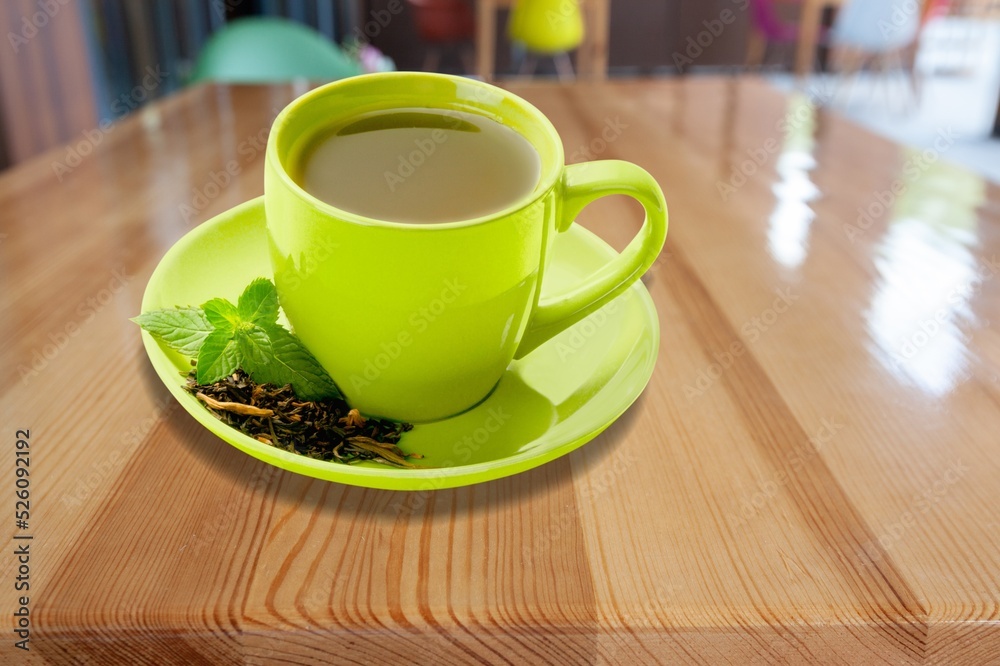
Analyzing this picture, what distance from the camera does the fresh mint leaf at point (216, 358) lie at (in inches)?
16.9

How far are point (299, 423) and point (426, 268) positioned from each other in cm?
12

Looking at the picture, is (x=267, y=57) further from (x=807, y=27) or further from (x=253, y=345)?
(x=807, y=27)

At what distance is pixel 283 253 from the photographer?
0.43 m

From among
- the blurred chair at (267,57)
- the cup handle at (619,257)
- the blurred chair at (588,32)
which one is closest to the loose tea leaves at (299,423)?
the cup handle at (619,257)

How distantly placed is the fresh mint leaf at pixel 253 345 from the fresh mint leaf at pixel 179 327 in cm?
3

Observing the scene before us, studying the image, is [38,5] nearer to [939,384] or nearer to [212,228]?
[212,228]

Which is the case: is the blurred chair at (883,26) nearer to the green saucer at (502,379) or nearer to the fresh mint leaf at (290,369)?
the green saucer at (502,379)

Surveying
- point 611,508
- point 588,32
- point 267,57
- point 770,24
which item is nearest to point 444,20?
point 588,32

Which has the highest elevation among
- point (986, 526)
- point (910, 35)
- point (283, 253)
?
point (283, 253)

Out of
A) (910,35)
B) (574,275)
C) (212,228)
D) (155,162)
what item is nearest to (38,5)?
(155,162)

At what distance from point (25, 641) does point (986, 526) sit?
464mm

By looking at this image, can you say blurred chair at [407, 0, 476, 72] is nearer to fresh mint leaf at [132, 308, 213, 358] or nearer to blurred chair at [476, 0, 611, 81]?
blurred chair at [476, 0, 611, 81]

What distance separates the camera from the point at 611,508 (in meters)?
0.41

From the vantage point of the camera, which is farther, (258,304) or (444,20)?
Result: (444,20)
